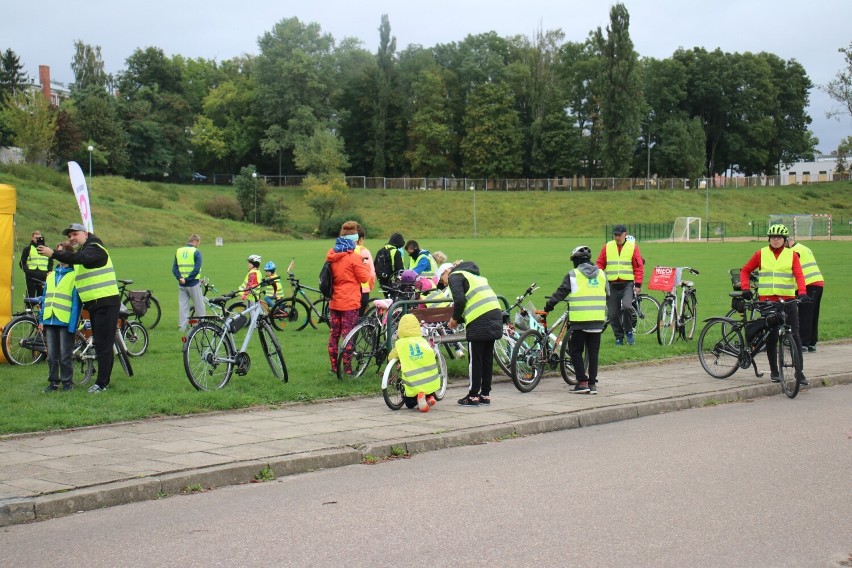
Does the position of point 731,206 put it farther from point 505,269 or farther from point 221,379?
point 221,379

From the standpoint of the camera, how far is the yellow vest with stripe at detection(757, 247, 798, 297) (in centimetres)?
1242

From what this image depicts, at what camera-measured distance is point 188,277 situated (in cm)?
1788

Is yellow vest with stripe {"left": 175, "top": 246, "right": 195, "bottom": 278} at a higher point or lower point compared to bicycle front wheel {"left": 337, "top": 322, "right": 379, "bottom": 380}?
higher

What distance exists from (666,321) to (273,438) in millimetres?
9350

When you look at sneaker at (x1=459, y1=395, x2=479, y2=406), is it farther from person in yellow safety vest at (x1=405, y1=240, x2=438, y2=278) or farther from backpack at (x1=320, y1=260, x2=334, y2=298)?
person in yellow safety vest at (x1=405, y1=240, x2=438, y2=278)

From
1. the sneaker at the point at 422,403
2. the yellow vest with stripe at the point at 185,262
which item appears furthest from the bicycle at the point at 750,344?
the yellow vest with stripe at the point at 185,262

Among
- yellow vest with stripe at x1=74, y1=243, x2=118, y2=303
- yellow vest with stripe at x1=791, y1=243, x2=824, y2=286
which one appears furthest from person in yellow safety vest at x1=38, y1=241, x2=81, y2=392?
yellow vest with stripe at x1=791, y1=243, x2=824, y2=286

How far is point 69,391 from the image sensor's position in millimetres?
11031

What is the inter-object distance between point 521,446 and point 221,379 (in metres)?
4.14

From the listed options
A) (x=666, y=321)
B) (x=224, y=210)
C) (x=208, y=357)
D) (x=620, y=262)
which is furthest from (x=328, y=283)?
(x=224, y=210)

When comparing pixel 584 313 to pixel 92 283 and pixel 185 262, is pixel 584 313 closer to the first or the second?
pixel 92 283

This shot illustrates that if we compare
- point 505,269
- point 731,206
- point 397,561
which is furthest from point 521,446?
point 731,206

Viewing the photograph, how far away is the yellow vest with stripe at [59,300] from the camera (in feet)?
36.6

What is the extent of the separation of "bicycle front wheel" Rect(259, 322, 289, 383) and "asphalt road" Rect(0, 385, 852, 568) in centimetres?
371
